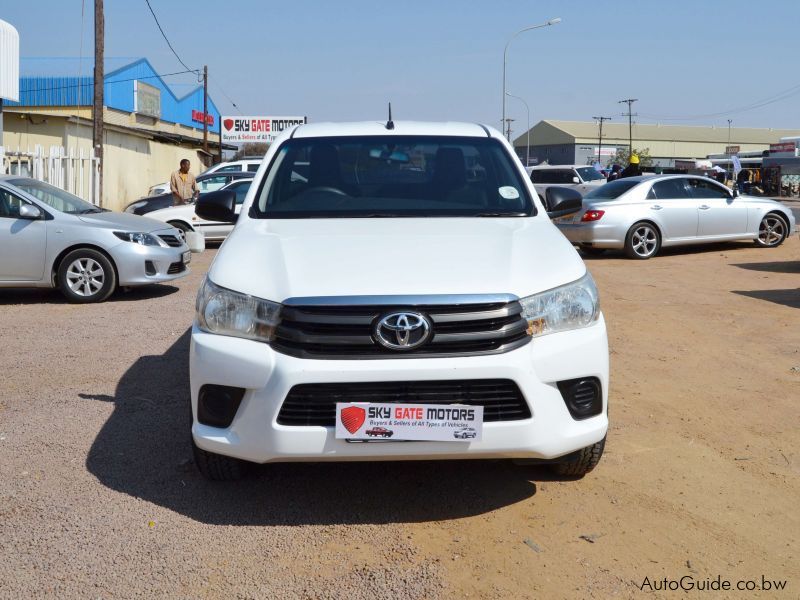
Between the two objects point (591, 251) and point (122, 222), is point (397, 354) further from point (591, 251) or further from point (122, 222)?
point (591, 251)

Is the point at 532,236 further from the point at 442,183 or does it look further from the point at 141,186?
the point at 141,186

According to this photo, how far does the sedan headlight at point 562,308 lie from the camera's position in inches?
146

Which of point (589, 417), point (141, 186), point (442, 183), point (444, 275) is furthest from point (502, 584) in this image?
point (141, 186)

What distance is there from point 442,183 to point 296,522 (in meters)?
2.15

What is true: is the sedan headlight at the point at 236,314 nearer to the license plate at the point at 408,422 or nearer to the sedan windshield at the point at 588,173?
the license plate at the point at 408,422

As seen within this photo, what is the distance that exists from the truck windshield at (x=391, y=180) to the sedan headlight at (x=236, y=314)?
109 cm

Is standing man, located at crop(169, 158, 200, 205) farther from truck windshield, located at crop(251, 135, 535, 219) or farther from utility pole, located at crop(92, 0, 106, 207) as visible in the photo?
truck windshield, located at crop(251, 135, 535, 219)

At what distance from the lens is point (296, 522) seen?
12.7 feet

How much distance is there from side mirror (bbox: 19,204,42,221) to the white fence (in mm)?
4610

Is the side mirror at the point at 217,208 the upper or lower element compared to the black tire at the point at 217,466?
upper

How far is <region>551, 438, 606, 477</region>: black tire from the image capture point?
4.11 m

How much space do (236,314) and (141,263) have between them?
681 centimetres

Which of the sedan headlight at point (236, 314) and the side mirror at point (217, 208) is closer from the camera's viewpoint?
the sedan headlight at point (236, 314)

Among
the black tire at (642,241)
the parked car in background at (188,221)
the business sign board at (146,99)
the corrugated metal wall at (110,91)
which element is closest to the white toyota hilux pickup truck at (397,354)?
the black tire at (642,241)
